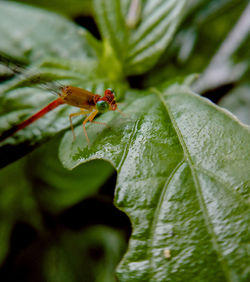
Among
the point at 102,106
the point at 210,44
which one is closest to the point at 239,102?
the point at 210,44

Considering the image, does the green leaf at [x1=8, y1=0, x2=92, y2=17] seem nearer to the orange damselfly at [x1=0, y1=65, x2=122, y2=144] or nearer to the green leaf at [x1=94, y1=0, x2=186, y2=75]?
the green leaf at [x1=94, y1=0, x2=186, y2=75]

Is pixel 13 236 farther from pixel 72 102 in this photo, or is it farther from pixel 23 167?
pixel 72 102

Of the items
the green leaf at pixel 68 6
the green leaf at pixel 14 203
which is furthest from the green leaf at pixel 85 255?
the green leaf at pixel 68 6

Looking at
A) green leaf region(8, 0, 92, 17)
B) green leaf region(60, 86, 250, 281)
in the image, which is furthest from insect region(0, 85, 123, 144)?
green leaf region(8, 0, 92, 17)

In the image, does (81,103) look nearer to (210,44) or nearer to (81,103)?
(81,103)

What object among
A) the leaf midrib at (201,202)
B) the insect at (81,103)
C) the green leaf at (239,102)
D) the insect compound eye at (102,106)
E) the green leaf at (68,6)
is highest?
the green leaf at (68,6)

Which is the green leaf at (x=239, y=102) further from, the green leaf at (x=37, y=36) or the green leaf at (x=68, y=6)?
the green leaf at (x=68, y=6)
